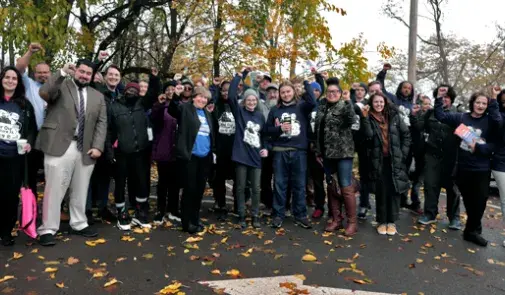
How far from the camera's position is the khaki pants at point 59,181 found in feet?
15.5

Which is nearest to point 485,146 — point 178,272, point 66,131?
point 178,272

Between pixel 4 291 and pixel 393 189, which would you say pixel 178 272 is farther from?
pixel 393 189

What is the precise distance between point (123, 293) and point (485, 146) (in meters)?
4.69

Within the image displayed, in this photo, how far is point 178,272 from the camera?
4.08m

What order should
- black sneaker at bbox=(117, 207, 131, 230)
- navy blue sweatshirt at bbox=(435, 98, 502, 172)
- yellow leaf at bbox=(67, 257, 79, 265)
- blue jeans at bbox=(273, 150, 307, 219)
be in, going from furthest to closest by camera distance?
blue jeans at bbox=(273, 150, 307, 219)
black sneaker at bbox=(117, 207, 131, 230)
navy blue sweatshirt at bbox=(435, 98, 502, 172)
yellow leaf at bbox=(67, 257, 79, 265)

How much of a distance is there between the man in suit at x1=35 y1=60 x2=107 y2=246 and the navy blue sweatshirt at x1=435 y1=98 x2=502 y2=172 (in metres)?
4.81

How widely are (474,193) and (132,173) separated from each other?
15.5ft

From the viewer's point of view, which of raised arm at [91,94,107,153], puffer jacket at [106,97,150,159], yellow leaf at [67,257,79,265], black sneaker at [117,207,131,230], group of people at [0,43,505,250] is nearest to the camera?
yellow leaf at [67,257,79,265]

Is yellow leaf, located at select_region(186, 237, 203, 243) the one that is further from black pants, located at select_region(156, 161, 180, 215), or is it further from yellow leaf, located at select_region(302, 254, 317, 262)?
yellow leaf, located at select_region(302, 254, 317, 262)

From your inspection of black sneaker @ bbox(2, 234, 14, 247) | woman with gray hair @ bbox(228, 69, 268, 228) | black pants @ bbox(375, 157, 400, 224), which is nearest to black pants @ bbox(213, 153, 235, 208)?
woman with gray hair @ bbox(228, 69, 268, 228)

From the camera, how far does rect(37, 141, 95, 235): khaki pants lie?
4738 millimetres

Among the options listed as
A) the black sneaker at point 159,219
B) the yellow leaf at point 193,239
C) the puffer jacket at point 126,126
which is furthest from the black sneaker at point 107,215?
the yellow leaf at point 193,239

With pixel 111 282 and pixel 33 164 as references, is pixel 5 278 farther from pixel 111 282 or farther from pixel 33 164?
pixel 33 164

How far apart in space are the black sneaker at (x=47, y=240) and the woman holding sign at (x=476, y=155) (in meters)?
5.29
